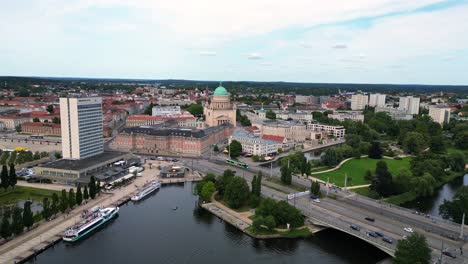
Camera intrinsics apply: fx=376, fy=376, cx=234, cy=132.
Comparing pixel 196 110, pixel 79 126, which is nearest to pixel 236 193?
pixel 79 126

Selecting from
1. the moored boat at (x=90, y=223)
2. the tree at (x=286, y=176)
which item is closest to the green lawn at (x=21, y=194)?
the moored boat at (x=90, y=223)

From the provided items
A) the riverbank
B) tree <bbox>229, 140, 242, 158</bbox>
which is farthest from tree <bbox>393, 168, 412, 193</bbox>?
tree <bbox>229, 140, 242, 158</bbox>

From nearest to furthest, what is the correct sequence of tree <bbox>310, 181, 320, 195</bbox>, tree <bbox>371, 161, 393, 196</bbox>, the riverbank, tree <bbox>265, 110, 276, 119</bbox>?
the riverbank < tree <bbox>310, 181, 320, 195</bbox> < tree <bbox>371, 161, 393, 196</bbox> < tree <bbox>265, 110, 276, 119</bbox>

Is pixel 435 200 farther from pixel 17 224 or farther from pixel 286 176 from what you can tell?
pixel 17 224

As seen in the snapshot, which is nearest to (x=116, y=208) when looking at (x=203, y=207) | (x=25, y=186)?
(x=203, y=207)

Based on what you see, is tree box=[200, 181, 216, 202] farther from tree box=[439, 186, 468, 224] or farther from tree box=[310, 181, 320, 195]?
tree box=[439, 186, 468, 224]
